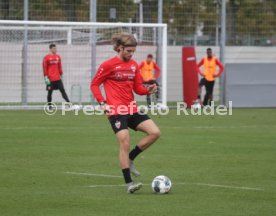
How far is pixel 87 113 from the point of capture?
29812mm

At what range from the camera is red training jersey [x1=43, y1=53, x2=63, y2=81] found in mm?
30125

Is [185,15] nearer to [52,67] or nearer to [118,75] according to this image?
[52,67]

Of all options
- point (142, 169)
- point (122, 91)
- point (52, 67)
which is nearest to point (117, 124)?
point (122, 91)

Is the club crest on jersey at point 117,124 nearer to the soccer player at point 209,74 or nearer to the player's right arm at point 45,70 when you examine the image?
the player's right arm at point 45,70

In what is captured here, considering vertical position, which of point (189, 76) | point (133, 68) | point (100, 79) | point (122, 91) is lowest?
point (189, 76)

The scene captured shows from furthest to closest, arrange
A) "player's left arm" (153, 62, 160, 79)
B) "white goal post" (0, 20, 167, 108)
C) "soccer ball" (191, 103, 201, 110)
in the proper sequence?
"player's left arm" (153, 62, 160, 79)
"soccer ball" (191, 103, 201, 110)
"white goal post" (0, 20, 167, 108)

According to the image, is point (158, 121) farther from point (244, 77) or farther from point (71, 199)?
point (71, 199)

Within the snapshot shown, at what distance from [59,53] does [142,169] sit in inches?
744

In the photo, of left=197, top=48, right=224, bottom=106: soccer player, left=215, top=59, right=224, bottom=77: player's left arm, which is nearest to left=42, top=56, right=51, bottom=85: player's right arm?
left=197, top=48, right=224, bottom=106: soccer player

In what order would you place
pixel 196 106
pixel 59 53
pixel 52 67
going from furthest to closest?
pixel 59 53
pixel 196 106
pixel 52 67

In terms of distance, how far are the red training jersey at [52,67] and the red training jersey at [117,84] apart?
17.7m

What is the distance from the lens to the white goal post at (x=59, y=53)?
3167 centimetres

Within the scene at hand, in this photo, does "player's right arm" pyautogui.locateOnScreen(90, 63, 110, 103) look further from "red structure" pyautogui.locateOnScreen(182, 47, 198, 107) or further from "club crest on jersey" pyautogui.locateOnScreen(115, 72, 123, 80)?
"red structure" pyautogui.locateOnScreen(182, 47, 198, 107)

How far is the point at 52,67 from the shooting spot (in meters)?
30.3
